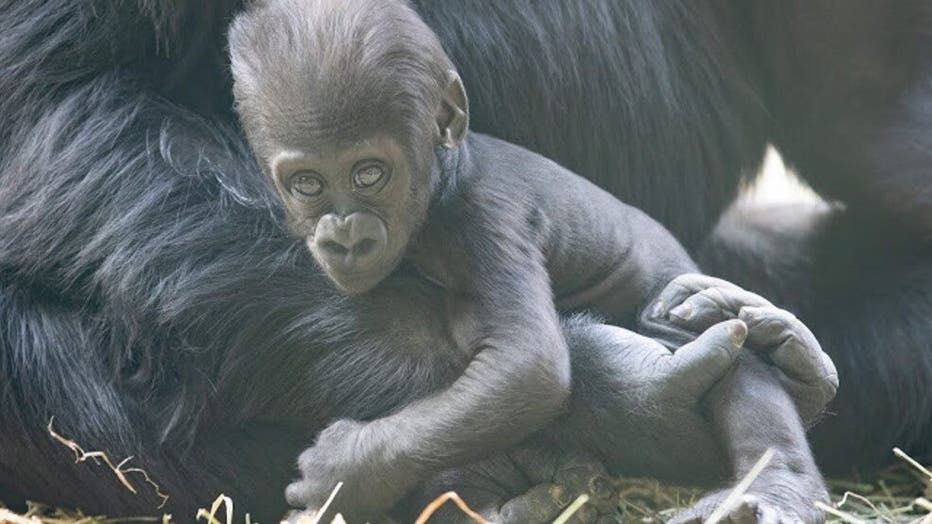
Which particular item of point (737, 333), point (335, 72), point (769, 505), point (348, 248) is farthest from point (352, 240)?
point (769, 505)

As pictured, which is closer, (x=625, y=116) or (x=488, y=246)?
(x=488, y=246)

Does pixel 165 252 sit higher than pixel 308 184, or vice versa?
pixel 308 184

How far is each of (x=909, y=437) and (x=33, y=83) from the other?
1559 millimetres

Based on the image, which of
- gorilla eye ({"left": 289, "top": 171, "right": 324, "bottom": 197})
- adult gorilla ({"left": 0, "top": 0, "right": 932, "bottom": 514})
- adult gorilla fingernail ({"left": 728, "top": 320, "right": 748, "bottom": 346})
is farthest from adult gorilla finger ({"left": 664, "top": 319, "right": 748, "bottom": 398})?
gorilla eye ({"left": 289, "top": 171, "right": 324, "bottom": 197})

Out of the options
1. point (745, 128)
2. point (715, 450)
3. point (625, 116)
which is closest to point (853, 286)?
point (745, 128)

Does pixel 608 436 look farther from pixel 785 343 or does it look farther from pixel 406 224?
pixel 406 224

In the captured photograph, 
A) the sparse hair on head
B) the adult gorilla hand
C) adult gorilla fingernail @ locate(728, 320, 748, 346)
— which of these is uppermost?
the sparse hair on head

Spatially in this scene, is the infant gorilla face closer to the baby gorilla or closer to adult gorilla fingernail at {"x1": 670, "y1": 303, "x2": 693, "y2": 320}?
the baby gorilla

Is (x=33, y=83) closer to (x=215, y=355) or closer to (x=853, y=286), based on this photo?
(x=215, y=355)

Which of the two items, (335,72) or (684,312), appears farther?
(684,312)

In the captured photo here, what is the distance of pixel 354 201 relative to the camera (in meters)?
1.97

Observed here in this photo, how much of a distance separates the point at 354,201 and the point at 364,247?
0.19 ft

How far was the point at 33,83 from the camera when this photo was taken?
2.28 meters

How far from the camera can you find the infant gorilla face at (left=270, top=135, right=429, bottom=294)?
1.95 m
